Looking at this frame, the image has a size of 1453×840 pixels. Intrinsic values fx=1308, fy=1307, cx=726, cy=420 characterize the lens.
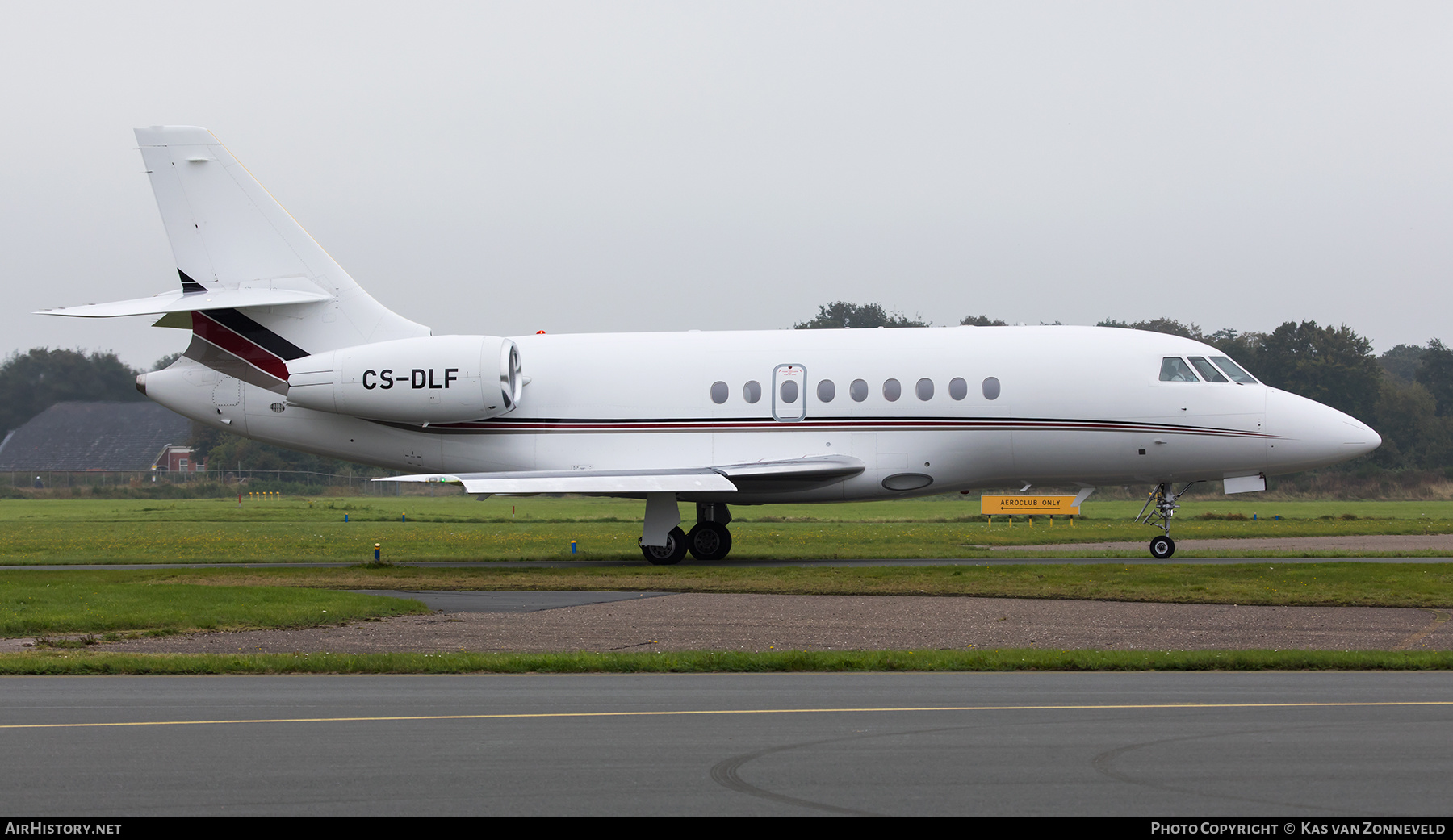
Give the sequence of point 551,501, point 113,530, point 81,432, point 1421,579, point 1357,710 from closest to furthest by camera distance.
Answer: point 1357,710 < point 1421,579 < point 113,530 < point 551,501 < point 81,432

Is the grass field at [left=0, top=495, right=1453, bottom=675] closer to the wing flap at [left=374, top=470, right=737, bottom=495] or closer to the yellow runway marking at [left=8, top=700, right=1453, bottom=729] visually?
the wing flap at [left=374, top=470, right=737, bottom=495]

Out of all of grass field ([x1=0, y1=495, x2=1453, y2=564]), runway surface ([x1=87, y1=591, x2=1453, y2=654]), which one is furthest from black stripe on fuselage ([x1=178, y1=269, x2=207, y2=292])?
runway surface ([x1=87, y1=591, x2=1453, y2=654])

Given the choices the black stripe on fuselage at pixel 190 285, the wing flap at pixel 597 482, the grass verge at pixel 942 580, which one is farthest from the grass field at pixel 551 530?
the black stripe on fuselage at pixel 190 285

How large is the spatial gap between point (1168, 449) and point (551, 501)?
1994 inches

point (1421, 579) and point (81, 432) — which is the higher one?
point (81, 432)

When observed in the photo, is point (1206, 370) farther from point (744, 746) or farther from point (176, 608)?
point (744, 746)

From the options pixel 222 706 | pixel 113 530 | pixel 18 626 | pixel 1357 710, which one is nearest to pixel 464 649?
pixel 222 706

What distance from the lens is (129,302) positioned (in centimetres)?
2422

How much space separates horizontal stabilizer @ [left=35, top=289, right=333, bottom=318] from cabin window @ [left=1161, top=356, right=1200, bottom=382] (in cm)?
1576

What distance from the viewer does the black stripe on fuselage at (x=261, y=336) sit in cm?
2538

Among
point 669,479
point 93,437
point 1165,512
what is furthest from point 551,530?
point 93,437

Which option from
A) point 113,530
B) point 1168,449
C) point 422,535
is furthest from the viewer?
point 113,530

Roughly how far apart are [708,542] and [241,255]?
10.6 meters
